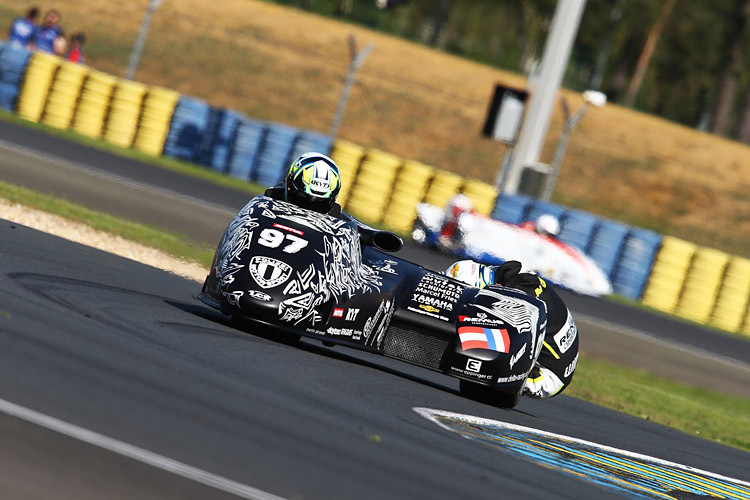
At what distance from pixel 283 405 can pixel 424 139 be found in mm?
29803

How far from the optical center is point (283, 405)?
19.4ft

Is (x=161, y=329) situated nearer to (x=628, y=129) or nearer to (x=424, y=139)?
(x=424, y=139)

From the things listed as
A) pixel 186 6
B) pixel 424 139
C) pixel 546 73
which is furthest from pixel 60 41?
pixel 186 6

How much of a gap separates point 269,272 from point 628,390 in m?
5.95

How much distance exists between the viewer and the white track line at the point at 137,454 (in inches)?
171

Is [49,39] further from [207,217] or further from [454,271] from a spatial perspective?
[454,271]

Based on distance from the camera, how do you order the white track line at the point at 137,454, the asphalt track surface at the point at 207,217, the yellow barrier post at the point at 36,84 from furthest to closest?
the yellow barrier post at the point at 36,84 < the asphalt track surface at the point at 207,217 < the white track line at the point at 137,454

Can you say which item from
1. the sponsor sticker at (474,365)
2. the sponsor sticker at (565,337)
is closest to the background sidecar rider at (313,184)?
the sponsor sticker at (474,365)

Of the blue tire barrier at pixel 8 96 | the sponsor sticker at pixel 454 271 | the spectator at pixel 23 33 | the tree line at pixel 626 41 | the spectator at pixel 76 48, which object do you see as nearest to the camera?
the sponsor sticker at pixel 454 271

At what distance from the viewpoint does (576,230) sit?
21125 millimetres

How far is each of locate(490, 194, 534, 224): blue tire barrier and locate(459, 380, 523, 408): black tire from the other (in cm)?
1250

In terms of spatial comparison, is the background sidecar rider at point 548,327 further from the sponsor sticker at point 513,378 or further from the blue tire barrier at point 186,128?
the blue tire barrier at point 186,128

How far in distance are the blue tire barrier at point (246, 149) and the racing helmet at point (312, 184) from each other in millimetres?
13802

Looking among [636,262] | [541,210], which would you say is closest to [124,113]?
[541,210]
